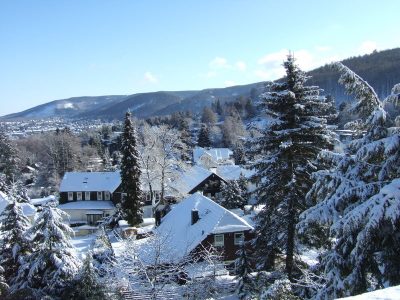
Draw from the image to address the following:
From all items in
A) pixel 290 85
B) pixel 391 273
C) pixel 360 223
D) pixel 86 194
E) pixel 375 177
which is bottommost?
pixel 86 194

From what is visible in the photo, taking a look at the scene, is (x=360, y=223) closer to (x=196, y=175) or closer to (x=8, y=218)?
(x=8, y=218)

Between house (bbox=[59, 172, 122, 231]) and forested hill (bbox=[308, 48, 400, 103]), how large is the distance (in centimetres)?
8831

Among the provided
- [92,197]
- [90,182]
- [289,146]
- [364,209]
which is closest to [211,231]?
[289,146]

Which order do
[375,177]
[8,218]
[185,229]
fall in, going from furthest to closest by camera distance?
[185,229]
[8,218]
[375,177]

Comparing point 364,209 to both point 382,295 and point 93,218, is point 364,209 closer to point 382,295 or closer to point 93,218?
point 382,295

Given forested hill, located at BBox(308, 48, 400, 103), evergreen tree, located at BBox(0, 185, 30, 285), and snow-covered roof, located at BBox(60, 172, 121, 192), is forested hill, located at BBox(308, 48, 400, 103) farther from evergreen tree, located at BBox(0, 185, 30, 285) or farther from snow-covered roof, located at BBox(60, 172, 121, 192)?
evergreen tree, located at BBox(0, 185, 30, 285)

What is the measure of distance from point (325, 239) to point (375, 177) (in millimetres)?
7497

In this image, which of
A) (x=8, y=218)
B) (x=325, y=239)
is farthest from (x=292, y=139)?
(x=8, y=218)

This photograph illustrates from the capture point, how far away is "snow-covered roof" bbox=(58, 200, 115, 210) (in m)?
53.4

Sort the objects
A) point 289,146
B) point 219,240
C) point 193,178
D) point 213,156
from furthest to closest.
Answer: point 213,156, point 193,178, point 219,240, point 289,146

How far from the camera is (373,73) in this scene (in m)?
143

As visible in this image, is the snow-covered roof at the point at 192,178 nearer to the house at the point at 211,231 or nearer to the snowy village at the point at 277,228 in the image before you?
the snowy village at the point at 277,228

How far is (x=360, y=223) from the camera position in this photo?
30.7 ft

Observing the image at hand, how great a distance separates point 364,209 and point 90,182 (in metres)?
50.5
